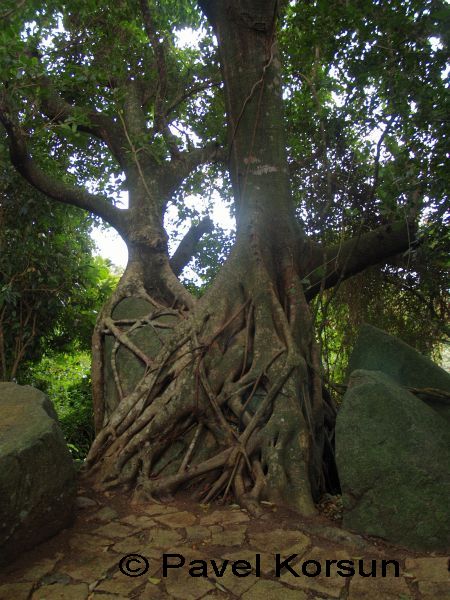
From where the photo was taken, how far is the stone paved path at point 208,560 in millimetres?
2596

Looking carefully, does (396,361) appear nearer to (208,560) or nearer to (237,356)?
(237,356)

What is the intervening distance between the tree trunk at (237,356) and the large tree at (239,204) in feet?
0.05

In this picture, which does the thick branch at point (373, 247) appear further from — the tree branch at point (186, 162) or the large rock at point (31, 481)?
the large rock at point (31, 481)

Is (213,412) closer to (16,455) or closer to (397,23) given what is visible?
(16,455)

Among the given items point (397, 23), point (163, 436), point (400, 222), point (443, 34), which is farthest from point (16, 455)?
point (400, 222)

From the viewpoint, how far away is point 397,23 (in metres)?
4.67

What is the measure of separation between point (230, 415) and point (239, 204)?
2314 mm

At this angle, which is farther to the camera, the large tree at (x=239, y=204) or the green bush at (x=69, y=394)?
the green bush at (x=69, y=394)

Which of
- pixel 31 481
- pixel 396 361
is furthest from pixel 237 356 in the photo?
pixel 31 481

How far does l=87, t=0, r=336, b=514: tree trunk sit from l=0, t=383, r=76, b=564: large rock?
84 cm

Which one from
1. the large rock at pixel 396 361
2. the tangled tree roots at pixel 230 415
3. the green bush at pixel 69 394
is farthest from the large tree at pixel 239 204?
the green bush at pixel 69 394

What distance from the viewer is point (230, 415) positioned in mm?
4371

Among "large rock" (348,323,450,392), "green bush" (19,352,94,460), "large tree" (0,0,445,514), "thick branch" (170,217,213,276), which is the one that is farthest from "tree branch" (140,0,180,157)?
"green bush" (19,352,94,460)

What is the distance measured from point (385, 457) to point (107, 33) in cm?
734
